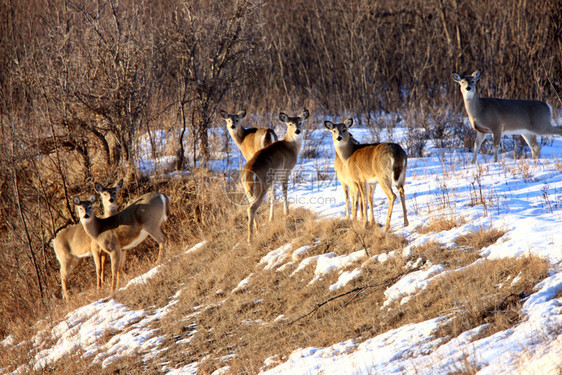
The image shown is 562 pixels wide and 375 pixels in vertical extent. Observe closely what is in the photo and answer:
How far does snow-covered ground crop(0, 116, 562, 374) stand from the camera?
457cm

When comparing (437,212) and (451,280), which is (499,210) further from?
(451,280)

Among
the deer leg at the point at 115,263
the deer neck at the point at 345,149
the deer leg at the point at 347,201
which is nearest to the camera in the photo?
the deer leg at the point at 347,201

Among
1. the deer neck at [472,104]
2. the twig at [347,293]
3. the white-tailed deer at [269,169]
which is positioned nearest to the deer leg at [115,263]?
the white-tailed deer at [269,169]

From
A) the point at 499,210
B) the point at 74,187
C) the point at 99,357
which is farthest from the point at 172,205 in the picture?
the point at 499,210

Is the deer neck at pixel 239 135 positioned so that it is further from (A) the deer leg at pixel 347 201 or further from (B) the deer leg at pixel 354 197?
(B) the deer leg at pixel 354 197

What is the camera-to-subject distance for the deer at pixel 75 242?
11336 mm

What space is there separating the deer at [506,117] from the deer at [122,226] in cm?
636

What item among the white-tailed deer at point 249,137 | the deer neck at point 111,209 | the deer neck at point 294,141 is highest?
the white-tailed deer at point 249,137

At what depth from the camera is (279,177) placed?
10.4m

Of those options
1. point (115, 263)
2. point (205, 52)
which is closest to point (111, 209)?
point (115, 263)

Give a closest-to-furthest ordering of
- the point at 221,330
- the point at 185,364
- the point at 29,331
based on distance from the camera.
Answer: the point at 185,364, the point at 221,330, the point at 29,331

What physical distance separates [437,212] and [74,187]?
828 cm

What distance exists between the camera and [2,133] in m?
12.6

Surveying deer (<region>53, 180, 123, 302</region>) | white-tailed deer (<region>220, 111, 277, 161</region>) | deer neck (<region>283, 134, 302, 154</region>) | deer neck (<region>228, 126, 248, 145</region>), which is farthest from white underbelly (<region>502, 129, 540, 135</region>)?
deer (<region>53, 180, 123, 302</region>)
